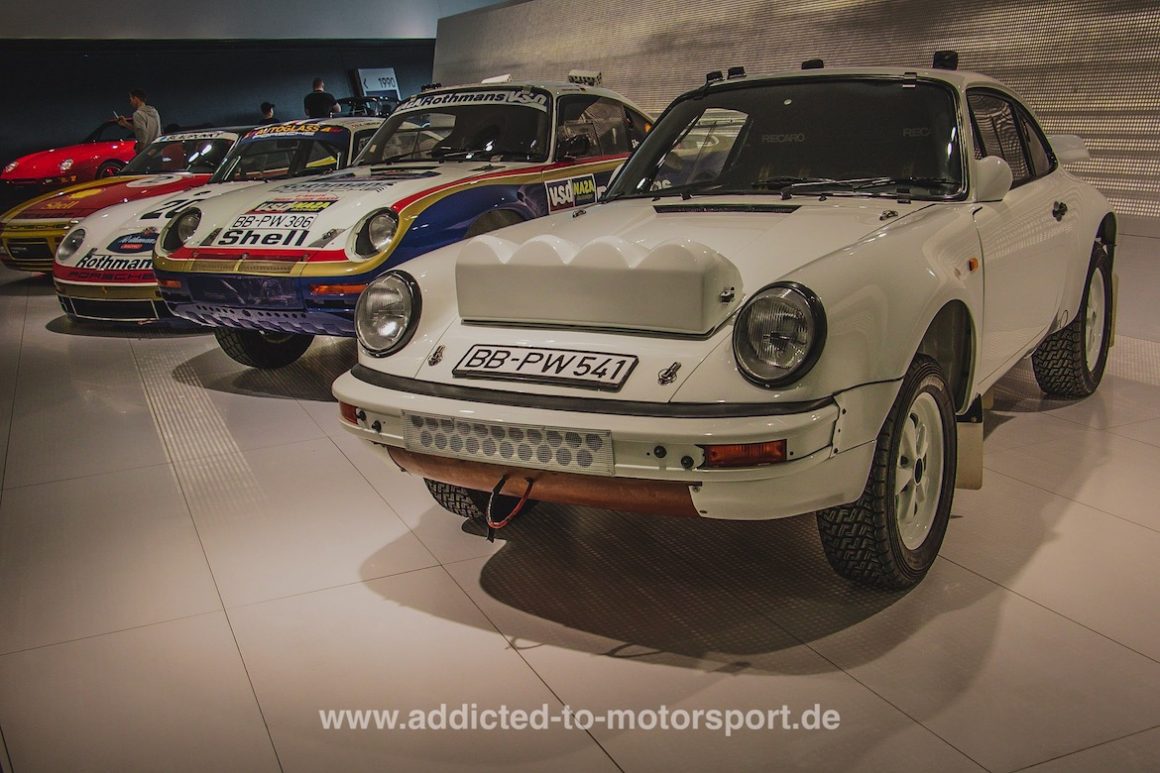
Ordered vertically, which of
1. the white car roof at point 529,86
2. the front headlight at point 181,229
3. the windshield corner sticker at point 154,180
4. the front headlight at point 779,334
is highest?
the white car roof at point 529,86

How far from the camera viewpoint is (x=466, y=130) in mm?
5461

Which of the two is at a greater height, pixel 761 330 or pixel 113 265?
pixel 761 330

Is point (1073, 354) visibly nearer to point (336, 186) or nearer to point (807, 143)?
point (807, 143)

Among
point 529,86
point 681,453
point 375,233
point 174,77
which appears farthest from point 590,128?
point 174,77

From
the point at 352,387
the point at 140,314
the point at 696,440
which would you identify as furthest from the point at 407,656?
the point at 140,314

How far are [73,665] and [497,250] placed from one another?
58.6 inches

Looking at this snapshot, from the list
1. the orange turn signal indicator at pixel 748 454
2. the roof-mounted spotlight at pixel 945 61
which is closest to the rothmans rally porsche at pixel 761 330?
the orange turn signal indicator at pixel 748 454

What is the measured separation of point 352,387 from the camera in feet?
8.64

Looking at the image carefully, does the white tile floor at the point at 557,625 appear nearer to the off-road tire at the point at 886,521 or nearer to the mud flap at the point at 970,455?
the off-road tire at the point at 886,521

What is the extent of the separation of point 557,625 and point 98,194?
280 inches

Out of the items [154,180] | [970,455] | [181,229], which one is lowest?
[154,180]

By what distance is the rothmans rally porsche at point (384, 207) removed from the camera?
4.42 m

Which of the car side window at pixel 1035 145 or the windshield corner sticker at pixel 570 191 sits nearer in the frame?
the car side window at pixel 1035 145

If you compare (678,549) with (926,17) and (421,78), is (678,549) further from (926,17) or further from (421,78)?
(421,78)
